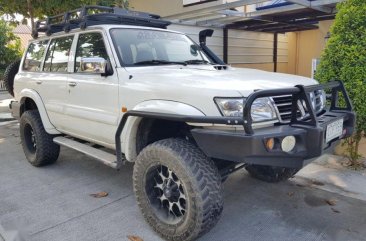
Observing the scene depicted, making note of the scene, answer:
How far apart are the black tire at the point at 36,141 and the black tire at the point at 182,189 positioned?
2.21m

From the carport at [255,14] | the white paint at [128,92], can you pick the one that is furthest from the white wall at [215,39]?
the white paint at [128,92]

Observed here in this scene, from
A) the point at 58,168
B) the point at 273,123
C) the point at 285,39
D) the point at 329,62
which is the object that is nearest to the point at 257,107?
the point at 273,123

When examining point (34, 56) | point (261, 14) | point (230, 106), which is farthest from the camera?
point (261, 14)

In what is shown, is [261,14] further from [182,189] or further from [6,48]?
[6,48]

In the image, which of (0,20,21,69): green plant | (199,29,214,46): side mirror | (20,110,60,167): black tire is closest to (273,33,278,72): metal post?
(199,29,214,46): side mirror

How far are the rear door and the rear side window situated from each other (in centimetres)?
105

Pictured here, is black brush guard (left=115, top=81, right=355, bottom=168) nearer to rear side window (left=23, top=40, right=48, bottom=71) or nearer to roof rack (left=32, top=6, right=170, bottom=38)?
roof rack (left=32, top=6, right=170, bottom=38)

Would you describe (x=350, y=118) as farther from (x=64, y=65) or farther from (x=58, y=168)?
(x=58, y=168)

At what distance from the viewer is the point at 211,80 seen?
284cm

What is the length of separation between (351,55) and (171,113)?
2634 mm

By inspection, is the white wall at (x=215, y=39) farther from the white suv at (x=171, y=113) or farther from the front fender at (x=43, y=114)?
the front fender at (x=43, y=114)

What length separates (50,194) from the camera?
4.08 metres

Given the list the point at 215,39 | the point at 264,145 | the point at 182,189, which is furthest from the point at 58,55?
the point at 215,39

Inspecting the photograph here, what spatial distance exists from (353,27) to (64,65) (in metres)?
3.64
